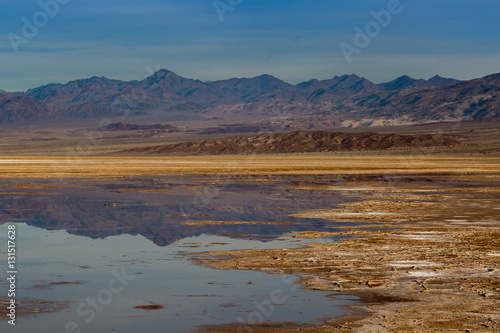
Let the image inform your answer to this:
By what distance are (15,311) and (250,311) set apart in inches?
147

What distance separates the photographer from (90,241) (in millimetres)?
18328

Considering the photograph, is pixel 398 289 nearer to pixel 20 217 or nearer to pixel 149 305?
pixel 149 305

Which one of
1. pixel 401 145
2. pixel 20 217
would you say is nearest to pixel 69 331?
pixel 20 217

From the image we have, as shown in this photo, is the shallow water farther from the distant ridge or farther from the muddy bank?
the distant ridge

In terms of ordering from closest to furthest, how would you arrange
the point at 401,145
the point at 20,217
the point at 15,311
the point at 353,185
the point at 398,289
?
the point at 15,311
the point at 398,289
the point at 20,217
the point at 353,185
the point at 401,145

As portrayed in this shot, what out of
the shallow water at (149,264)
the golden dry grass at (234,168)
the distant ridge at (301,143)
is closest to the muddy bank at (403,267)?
the shallow water at (149,264)

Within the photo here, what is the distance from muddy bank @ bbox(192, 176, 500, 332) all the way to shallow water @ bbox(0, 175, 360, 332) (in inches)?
24.2

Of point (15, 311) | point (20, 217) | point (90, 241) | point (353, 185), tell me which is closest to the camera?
point (15, 311)

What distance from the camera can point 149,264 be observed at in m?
14.6

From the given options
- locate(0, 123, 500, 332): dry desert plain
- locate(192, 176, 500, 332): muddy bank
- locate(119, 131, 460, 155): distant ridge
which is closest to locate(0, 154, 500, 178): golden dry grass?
locate(0, 123, 500, 332): dry desert plain

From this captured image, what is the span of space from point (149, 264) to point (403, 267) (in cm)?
558

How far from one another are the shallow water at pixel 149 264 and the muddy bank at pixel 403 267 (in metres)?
0.61

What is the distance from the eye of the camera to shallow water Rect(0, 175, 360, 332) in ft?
34.0

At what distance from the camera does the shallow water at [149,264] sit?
34.0 ft
